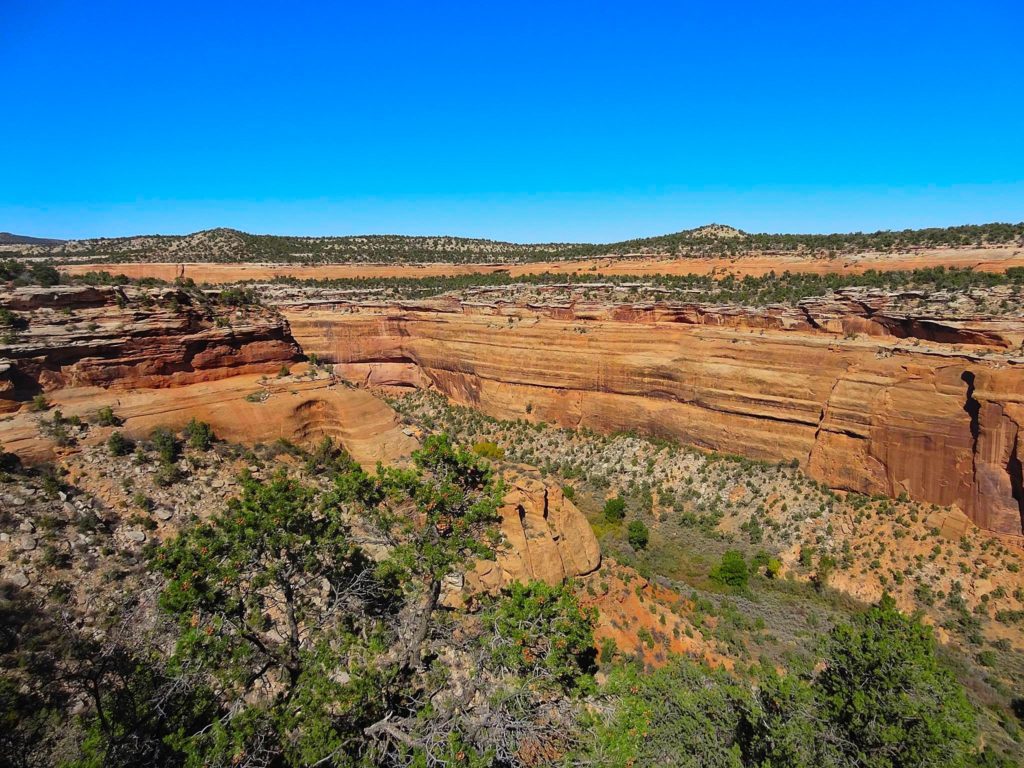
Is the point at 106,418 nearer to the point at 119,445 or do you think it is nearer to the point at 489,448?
the point at 119,445

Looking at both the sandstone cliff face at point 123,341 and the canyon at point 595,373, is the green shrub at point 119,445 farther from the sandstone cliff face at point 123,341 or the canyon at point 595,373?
the sandstone cliff face at point 123,341

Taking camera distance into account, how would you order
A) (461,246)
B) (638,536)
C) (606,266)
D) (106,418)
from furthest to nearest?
(461,246) → (606,266) → (638,536) → (106,418)

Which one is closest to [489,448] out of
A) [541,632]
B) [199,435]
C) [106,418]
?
[199,435]

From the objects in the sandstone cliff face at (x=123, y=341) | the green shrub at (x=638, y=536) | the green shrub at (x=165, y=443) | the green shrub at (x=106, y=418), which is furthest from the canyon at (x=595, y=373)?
the green shrub at (x=638, y=536)

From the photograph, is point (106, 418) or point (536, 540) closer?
point (106, 418)

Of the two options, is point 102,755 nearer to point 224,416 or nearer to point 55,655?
point 55,655

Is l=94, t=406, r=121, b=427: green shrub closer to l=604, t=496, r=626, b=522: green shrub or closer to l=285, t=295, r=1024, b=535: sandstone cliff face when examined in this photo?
l=604, t=496, r=626, b=522: green shrub

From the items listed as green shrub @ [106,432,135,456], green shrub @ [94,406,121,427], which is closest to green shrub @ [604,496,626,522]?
green shrub @ [106,432,135,456]
